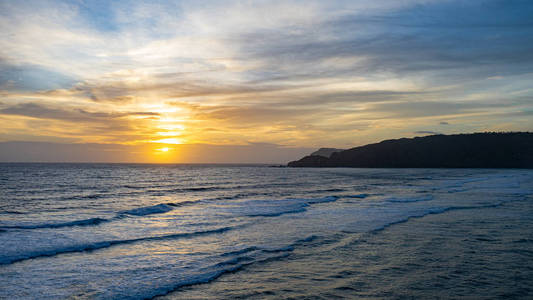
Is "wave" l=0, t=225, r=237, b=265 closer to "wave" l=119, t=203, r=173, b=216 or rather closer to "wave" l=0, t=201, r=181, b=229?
"wave" l=0, t=201, r=181, b=229

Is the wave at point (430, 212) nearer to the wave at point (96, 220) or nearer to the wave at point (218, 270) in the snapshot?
the wave at point (218, 270)

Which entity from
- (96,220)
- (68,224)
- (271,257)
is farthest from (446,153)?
(271,257)

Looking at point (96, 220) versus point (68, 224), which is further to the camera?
point (96, 220)

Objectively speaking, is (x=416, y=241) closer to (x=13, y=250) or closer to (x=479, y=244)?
(x=479, y=244)

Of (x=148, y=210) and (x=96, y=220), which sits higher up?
(x=96, y=220)

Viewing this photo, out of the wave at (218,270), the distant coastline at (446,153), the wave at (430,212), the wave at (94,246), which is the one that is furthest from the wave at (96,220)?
the distant coastline at (446,153)

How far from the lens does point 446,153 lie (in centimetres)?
15538

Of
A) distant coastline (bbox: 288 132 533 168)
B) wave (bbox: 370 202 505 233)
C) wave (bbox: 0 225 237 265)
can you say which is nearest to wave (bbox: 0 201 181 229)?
wave (bbox: 0 225 237 265)

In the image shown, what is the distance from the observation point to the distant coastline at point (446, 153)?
14288 centimetres

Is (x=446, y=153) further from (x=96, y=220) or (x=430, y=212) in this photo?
(x=96, y=220)

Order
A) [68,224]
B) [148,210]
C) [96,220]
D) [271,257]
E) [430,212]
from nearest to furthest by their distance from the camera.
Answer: [271,257]
[68,224]
[96,220]
[430,212]
[148,210]

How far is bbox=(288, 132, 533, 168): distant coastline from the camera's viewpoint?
143 meters

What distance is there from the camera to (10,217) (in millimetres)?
19516

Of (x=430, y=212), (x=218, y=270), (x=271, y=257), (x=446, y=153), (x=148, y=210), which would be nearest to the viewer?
(x=218, y=270)
